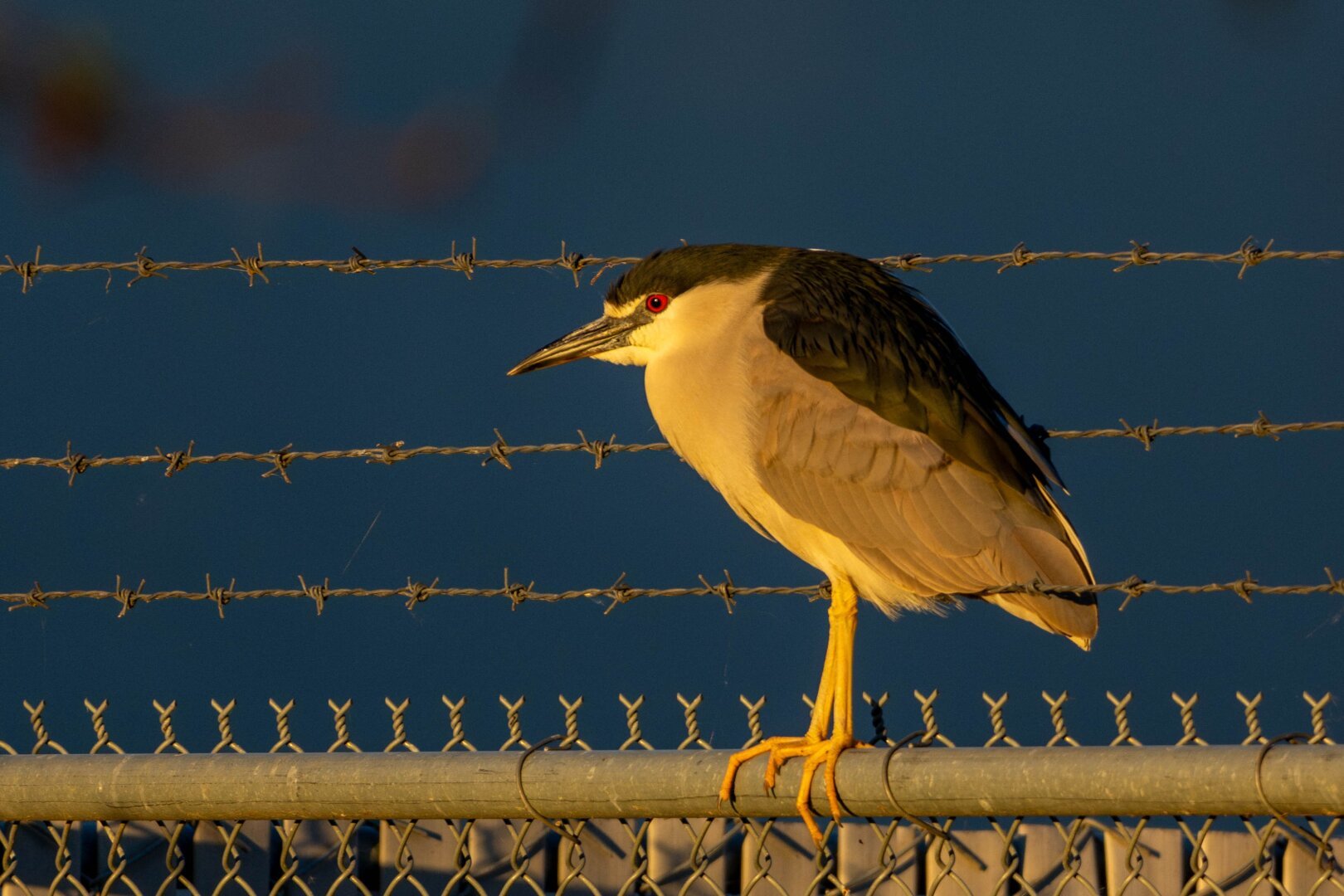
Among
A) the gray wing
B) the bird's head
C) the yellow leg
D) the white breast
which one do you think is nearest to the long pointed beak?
the bird's head

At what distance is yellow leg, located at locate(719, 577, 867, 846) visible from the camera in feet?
8.05

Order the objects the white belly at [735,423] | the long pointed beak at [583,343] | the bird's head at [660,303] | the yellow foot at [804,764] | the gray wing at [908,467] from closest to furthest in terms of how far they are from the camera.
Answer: the yellow foot at [804,764] < the gray wing at [908,467] < the white belly at [735,423] < the bird's head at [660,303] < the long pointed beak at [583,343]

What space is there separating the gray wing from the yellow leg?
0.12 m

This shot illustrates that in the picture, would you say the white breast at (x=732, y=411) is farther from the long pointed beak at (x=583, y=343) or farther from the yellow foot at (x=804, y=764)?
the yellow foot at (x=804, y=764)

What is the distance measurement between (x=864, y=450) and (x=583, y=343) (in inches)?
28.5

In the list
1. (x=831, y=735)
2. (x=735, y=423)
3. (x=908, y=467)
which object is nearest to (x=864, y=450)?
(x=908, y=467)

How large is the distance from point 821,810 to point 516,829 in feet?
4.66

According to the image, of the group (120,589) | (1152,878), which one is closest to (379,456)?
(120,589)

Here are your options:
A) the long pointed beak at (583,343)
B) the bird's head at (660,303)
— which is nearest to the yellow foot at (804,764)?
the bird's head at (660,303)

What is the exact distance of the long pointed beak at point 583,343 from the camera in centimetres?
344

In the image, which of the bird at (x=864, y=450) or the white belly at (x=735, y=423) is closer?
the bird at (x=864, y=450)

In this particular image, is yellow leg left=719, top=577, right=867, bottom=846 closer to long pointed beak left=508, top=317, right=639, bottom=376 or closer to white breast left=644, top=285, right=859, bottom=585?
white breast left=644, top=285, right=859, bottom=585

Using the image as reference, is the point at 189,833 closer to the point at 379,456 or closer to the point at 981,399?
the point at 379,456

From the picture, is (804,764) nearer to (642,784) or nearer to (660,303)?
(642,784)
